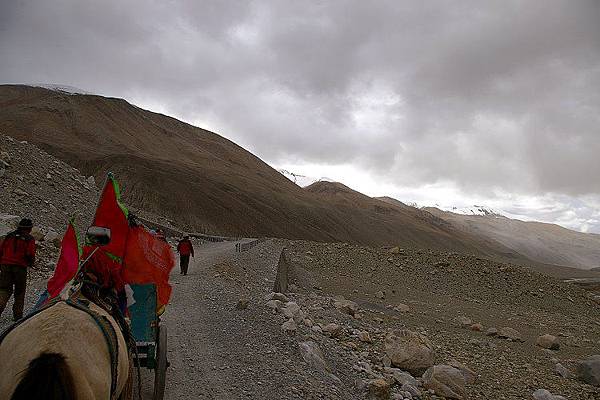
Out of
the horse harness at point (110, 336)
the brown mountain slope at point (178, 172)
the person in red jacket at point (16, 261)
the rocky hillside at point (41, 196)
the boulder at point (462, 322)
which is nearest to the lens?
the horse harness at point (110, 336)

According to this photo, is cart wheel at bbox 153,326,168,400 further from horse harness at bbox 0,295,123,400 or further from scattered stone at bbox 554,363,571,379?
scattered stone at bbox 554,363,571,379

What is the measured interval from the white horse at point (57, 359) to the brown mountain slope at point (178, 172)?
45211mm

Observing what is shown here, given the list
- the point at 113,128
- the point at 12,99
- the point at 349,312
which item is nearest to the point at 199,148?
the point at 113,128

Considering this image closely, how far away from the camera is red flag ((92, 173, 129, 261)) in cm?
384

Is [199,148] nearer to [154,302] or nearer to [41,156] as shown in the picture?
[41,156]

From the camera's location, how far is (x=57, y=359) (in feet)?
6.85

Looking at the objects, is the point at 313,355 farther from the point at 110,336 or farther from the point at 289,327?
the point at 110,336

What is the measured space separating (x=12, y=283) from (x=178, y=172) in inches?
2178

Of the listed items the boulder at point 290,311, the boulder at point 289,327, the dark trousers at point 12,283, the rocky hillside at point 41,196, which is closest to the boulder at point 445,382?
the boulder at point 289,327

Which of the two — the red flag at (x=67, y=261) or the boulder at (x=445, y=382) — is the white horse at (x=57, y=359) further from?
the boulder at (x=445, y=382)

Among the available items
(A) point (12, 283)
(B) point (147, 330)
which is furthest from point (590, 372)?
(A) point (12, 283)

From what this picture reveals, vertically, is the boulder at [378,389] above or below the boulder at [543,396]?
above

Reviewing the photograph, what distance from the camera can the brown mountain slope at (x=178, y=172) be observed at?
52250mm

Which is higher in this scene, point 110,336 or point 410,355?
point 110,336
